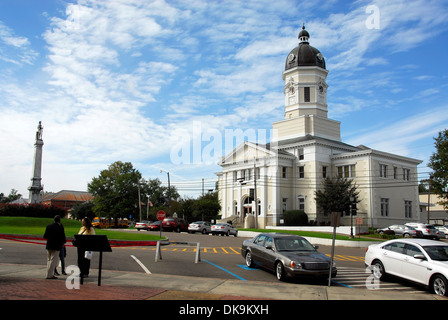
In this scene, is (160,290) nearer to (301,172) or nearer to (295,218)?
(295,218)

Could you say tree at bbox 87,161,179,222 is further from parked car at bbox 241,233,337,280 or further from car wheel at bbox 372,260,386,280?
car wheel at bbox 372,260,386,280

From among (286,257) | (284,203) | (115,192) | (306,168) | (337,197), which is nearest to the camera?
(286,257)

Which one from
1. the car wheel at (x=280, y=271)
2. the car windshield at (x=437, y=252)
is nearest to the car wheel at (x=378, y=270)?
the car windshield at (x=437, y=252)

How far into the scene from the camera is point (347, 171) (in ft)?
175

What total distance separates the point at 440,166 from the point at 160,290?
140ft

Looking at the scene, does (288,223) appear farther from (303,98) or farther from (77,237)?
(77,237)

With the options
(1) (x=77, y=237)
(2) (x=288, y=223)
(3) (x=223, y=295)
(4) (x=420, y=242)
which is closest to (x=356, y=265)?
(4) (x=420, y=242)

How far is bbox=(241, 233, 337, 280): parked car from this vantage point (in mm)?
11891

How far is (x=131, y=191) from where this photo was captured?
229ft

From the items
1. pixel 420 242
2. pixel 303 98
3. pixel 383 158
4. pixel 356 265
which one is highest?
pixel 303 98

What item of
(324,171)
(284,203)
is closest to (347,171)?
(324,171)

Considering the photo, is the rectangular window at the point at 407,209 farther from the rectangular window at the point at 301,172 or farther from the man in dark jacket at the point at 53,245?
the man in dark jacket at the point at 53,245

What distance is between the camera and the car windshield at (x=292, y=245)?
13.4m
